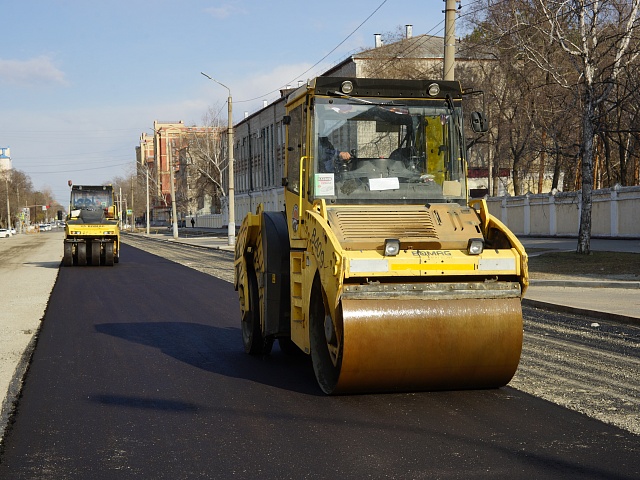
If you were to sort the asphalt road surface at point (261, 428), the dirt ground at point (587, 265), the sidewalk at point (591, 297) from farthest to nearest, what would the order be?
the dirt ground at point (587, 265)
the sidewalk at point (591, 297)
the asphalt road surface at point (261, 428)

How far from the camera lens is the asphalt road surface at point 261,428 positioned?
580 centimetres

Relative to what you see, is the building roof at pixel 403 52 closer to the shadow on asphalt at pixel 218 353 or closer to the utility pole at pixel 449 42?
the utility pole at pixel 449 42

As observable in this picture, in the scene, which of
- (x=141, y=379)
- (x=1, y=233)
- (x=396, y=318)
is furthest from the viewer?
(x=1, y=233)

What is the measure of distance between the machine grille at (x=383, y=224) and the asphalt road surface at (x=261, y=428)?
1.45m

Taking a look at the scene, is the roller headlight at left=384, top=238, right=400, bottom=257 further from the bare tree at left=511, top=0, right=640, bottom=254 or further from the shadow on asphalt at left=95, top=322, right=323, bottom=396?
the bare tree at left=511, top=0, right=640, bottom=254

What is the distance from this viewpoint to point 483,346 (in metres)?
7.55

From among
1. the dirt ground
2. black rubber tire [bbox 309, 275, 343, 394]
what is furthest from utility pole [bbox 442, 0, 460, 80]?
black rubber tire [bbox 309, 275, 343, 394]

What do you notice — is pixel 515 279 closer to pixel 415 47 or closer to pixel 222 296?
pixel 222 296

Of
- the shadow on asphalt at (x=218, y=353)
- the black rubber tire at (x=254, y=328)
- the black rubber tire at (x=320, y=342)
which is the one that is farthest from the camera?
the black rubber tire at (x=254, y=328)

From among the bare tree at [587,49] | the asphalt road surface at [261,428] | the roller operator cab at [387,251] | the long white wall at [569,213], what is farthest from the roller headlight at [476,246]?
the long white wall at [569,213]

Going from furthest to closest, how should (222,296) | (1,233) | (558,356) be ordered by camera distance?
(1,233), (222,296), (558,356)

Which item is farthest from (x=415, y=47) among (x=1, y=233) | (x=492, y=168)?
(x=1, y=233)

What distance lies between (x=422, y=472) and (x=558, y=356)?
15.9 ft

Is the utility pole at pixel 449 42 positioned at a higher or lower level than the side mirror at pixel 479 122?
higher
